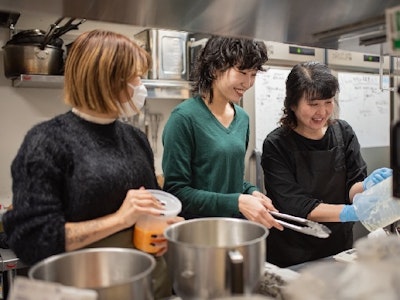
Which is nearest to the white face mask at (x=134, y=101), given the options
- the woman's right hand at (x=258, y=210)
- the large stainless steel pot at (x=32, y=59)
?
the woman's right hand at (x=258, y=210)

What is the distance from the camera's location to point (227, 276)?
0.68 m

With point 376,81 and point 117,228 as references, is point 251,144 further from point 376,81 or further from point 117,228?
point 117,228

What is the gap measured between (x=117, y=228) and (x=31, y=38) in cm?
163

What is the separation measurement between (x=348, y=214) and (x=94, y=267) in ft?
3.09

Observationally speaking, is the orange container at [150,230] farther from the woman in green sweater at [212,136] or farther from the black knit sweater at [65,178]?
the woman in green sweater at [212,136]

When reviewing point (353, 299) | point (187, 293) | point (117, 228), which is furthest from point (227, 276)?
point (117, 228)

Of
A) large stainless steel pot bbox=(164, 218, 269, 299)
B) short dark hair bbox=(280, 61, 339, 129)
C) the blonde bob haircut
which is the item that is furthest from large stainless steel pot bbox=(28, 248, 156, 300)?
short dark hair bbox=(280, 61, 339, 129)

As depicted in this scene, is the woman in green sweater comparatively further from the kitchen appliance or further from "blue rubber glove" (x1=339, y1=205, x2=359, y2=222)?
the kitchen appliance

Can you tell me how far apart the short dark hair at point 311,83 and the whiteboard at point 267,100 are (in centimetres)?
82

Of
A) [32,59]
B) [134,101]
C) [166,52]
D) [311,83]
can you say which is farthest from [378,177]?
[32,59]

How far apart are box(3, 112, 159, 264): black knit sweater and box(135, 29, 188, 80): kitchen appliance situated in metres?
1.55

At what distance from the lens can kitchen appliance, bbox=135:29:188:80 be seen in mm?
2621

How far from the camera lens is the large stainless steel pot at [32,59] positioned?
2.22m

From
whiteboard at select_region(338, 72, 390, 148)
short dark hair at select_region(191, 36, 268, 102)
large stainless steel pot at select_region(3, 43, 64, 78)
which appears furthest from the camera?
whiteboard at select_region(338, 72, 390, 148)
